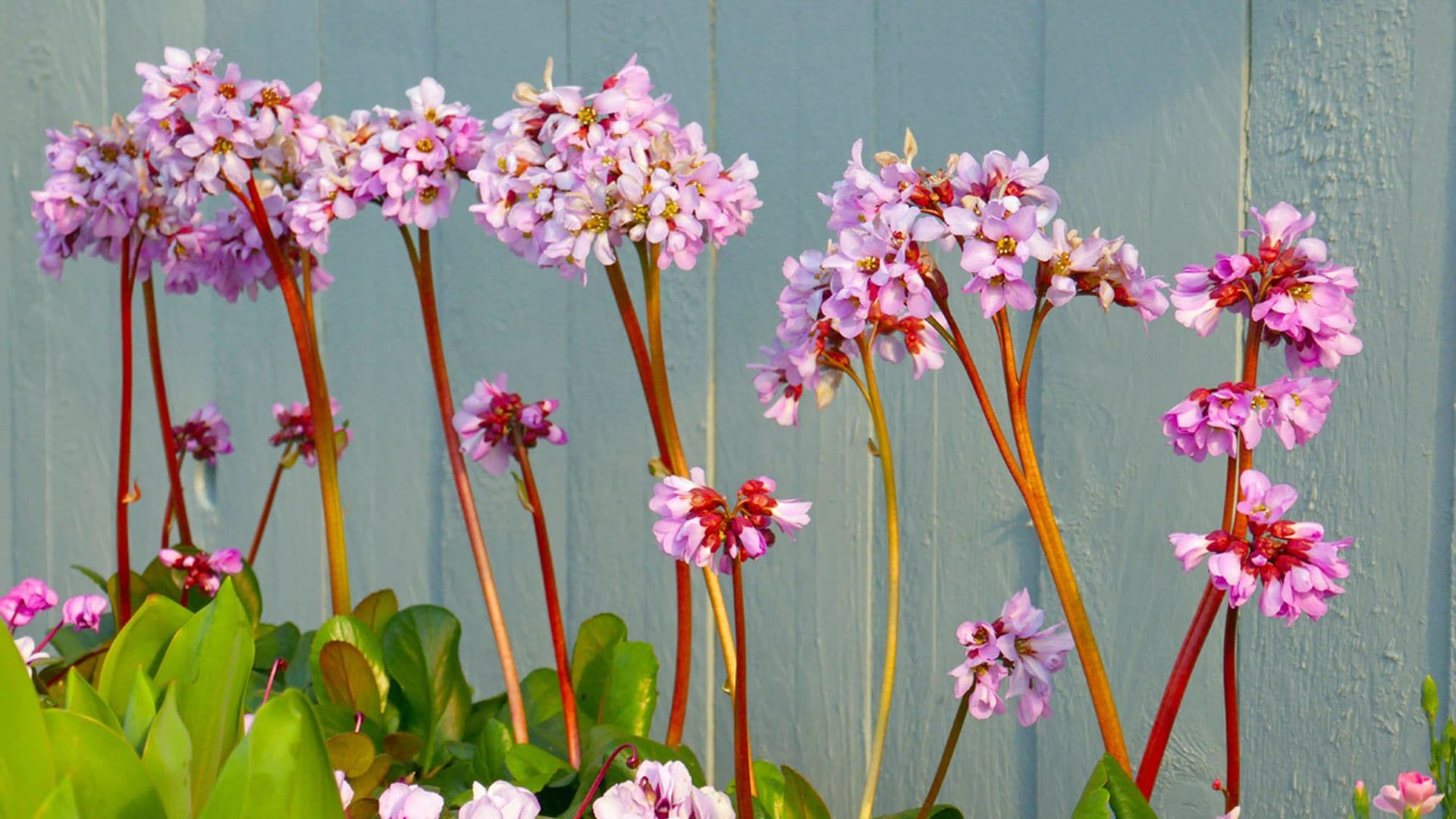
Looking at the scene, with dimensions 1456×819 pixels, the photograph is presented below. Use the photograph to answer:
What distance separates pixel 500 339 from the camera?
153cm

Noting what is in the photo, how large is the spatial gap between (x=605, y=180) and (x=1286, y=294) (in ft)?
1.54

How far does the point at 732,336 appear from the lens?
4.49 feet

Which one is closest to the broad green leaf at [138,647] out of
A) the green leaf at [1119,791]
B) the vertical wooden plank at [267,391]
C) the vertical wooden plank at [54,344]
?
the green leaf at [1119,791]

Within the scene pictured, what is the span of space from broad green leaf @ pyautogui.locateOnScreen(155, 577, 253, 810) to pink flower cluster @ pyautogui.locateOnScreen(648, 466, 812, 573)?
25cm

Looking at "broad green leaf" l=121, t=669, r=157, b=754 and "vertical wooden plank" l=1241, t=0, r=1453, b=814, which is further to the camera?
"vertical wooden plank" l=1241, t=0, r=1453, b=814

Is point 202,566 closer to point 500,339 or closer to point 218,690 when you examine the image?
point 500,339

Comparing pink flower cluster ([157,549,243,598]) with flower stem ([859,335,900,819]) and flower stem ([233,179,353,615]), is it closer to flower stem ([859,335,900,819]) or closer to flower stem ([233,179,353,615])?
flower stem ([233,179,353,615])

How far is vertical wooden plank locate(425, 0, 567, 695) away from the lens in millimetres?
1494

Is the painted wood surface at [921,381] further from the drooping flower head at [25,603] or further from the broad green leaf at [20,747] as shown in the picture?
the broad green leaf at [20,747]

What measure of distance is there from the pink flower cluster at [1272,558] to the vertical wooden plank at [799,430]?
0.59 metres

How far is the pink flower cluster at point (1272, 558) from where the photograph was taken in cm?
69

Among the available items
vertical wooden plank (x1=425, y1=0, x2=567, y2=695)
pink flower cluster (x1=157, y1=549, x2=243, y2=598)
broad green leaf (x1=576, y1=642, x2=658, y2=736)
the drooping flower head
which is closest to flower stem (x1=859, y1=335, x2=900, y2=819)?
broad green leaf (x1=576, y1=642, x2=658, y2=736)

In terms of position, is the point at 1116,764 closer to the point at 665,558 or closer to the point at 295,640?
the point at 665,558

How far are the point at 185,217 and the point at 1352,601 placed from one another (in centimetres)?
113
